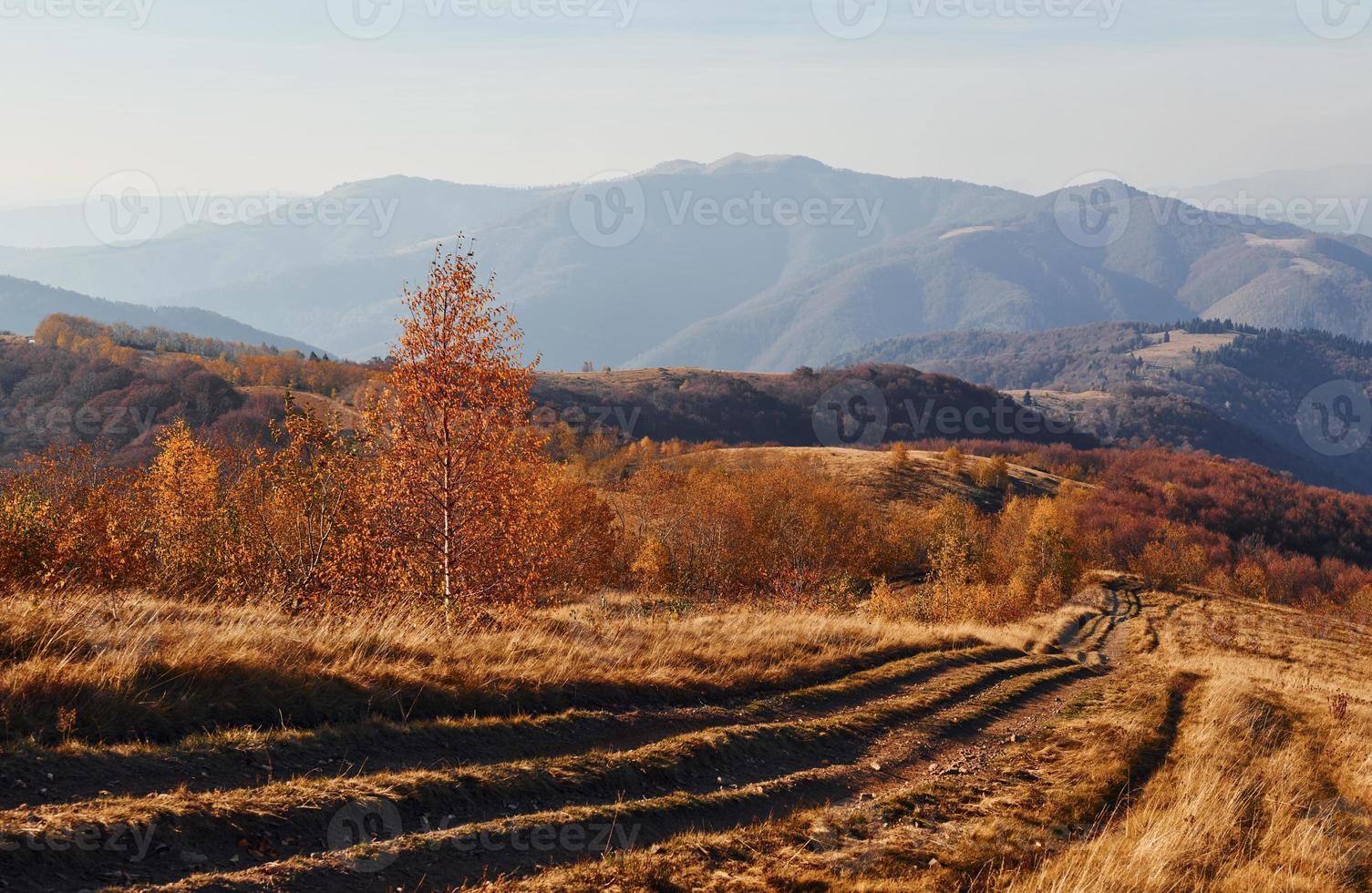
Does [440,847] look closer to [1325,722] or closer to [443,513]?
[443,513]

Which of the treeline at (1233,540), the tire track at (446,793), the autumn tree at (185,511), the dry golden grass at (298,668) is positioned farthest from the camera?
the treeline at (1233,540)

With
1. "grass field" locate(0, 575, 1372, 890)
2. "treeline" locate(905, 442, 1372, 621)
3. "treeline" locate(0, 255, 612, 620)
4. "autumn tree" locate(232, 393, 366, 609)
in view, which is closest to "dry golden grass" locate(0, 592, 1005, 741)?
"grass field" locate(0, 575, 1372, 890)

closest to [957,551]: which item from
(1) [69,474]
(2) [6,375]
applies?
(1) [69,474]

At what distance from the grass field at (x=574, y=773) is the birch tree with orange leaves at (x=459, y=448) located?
3267mm

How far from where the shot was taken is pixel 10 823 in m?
7.34

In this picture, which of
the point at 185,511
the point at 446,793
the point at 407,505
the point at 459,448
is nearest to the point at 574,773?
the point at 446,793

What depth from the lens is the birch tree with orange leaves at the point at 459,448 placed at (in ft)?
68.6

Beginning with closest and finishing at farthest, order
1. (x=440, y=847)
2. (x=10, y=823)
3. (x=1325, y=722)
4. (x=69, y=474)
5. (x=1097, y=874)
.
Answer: (x=10, y=823)
(x=440, y=847)
(x=1097, y=874)
(x=1325, y=722)
(x=69, y=474)

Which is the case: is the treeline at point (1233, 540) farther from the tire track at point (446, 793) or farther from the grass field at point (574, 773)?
the tire track at point (446, 793)

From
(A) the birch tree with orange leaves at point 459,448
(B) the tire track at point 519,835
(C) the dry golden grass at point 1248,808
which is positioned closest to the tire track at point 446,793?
(B) the tire track at point 519,835

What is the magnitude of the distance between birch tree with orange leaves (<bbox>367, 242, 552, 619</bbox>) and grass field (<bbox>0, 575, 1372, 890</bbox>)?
3.27 m

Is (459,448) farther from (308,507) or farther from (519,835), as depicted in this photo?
(519,835)

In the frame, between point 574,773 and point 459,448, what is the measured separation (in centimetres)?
1181

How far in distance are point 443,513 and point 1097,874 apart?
16185mm
